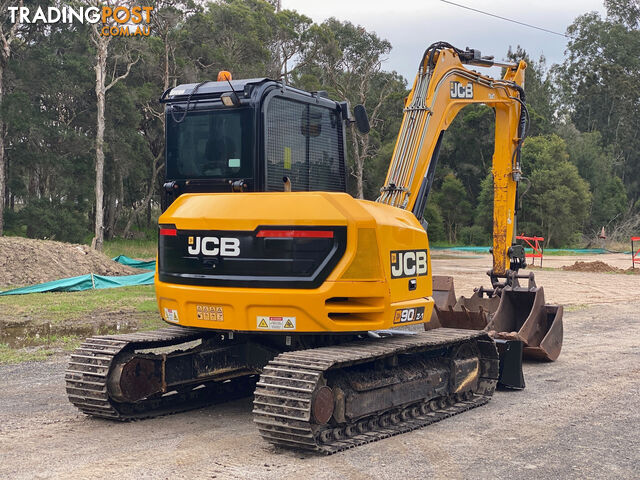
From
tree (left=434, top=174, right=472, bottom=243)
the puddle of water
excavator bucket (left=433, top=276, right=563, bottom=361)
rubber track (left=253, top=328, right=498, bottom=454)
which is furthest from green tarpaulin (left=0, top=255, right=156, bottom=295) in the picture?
tree (left=434, top=174, right=472, bottom=243)

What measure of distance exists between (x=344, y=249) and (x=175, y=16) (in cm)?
3767

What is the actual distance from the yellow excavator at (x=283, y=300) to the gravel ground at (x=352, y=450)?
234 mm

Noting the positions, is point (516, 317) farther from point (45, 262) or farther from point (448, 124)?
point (45, 262)

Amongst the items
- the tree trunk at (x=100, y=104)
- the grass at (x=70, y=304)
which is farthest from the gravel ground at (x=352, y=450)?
the tree trunk at (x=100, y=104)

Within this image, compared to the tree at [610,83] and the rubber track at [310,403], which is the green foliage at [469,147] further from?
the rubber track at [310,403]

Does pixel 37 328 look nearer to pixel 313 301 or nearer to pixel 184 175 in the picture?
pixel 184 175

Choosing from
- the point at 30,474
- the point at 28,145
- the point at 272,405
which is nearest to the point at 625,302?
the point at 272,405

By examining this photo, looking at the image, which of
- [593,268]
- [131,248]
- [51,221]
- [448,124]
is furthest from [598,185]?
[448,124]

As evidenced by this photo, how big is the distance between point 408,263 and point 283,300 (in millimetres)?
1324

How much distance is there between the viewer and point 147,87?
40625 mm

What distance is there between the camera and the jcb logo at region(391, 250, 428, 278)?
6.96m

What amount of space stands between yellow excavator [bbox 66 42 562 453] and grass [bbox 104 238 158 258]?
28414 millimetres

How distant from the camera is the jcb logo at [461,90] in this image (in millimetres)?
10312

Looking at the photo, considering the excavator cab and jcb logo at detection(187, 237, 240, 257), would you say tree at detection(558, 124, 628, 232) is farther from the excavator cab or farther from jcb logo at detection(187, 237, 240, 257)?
jcb logo at detection(187, 237, 240, 257)
